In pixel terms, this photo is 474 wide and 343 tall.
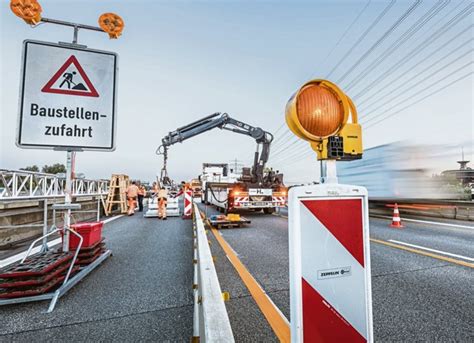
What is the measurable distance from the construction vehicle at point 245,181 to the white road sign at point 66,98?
6644mm

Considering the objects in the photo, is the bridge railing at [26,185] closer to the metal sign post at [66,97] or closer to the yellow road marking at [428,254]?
the metal sign post at [66,97]

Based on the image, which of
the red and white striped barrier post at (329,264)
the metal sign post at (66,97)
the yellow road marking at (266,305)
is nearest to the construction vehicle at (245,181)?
the yellow road marking at (266,305)

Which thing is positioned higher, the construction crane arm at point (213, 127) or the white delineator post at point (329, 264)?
the construction crane arm at point (213, 127)

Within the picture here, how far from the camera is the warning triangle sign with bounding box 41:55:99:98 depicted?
2824mm

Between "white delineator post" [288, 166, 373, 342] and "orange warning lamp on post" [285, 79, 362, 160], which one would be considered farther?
"orange warning lamp on post" [285, 79, 362, 160]

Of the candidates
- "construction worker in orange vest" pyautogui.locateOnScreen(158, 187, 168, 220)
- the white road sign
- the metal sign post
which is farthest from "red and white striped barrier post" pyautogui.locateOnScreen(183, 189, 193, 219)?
the white road sign

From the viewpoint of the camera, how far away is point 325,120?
55.4 inches

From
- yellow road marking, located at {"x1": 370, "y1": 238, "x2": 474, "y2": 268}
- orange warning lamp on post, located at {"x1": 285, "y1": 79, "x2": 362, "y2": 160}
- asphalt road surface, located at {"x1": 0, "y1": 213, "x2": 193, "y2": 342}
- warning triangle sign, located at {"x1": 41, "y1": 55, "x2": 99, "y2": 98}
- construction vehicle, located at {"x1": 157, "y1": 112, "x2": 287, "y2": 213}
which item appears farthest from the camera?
construction vehicle, located at {"x1": 157, "y1": 112, "x2": 287, "y2": 213}

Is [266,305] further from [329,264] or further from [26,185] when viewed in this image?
[26,185]

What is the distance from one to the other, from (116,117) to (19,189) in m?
8.21

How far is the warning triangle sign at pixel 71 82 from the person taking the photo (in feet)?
9.27

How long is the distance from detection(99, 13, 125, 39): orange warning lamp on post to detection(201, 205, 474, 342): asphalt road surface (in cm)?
341

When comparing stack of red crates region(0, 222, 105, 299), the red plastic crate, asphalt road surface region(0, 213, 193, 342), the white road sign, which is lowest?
asphalt road surface region(0, 213, 193, 342)

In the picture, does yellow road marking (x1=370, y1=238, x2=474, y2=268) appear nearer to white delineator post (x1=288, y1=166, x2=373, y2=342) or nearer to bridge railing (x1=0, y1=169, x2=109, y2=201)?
white delineator post (x1=288, y1=166, x2=373, y2=342)
